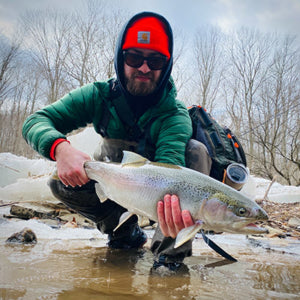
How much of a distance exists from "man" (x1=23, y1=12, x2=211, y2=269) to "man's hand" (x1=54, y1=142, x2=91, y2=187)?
39cm

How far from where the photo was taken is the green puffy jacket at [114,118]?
2.28 m

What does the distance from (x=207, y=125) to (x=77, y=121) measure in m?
1.28

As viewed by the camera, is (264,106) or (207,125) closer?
(207,125)

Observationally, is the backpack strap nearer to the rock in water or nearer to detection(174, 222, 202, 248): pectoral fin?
detection(174, 222, 202, 248): pectoral fin

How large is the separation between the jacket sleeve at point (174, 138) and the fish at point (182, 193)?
421 mm

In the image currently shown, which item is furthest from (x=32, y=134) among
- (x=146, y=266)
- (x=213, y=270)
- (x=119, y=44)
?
(x=213, y=270)

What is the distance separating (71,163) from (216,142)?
1469mm

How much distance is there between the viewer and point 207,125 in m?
2.89

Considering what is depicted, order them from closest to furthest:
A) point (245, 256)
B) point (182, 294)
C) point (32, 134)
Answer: point (182, 294)
point (32, 134)
point (245, 256)

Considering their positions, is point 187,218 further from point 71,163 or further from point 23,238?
point 23,238

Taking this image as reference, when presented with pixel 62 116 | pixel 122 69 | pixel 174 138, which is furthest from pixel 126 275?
pixel 122 69

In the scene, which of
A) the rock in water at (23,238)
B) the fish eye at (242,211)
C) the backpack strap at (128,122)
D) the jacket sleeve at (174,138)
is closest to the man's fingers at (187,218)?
the fish eye at (242,211)

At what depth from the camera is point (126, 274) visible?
1.86 metres

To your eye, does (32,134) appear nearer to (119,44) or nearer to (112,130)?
(112,130)
